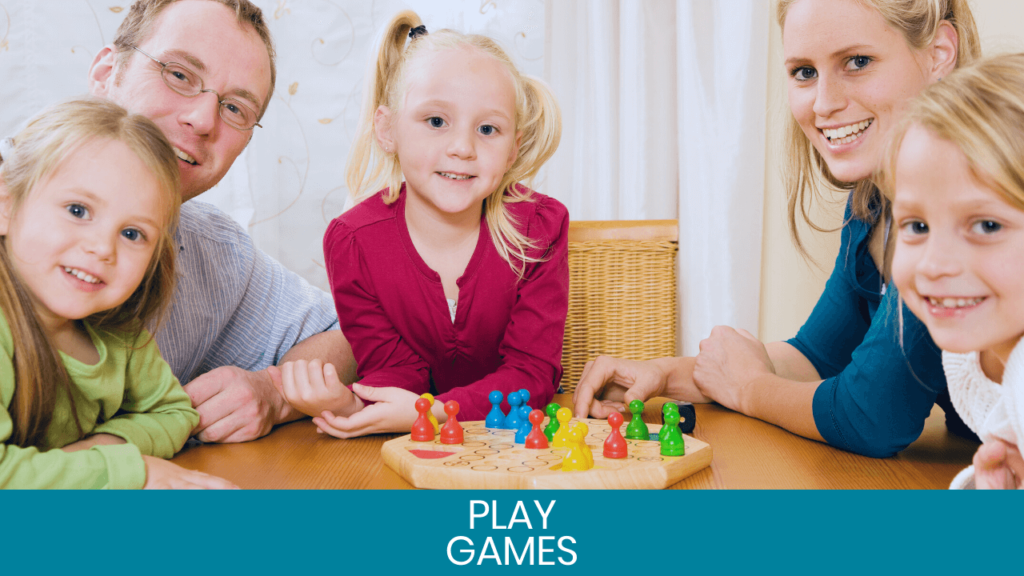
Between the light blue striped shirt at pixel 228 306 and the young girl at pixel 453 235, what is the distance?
0.14 meters

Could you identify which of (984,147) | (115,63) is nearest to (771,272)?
(984,147)

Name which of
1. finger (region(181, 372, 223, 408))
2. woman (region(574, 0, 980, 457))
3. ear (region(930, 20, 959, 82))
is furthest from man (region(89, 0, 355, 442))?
ear (region(930, 20, 959, 82))

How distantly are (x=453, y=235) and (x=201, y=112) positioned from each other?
1.35 feet

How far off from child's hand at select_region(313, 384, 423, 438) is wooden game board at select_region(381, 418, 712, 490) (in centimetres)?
9

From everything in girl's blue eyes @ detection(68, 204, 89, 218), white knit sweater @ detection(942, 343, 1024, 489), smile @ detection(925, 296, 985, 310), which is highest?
girl's blue eyes @ detection(68, 204, 89, 218)

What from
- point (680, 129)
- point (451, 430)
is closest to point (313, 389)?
point (451, 430)

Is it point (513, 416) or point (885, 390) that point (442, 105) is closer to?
point (513, 416)

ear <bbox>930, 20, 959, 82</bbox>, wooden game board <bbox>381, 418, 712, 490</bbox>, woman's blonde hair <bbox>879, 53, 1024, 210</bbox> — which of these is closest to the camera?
woman's blonde hair <bbox>879, 53, 1024, 210</bbox>

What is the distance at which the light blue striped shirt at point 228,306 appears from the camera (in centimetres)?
109

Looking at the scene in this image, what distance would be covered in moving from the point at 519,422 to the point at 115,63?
78cm

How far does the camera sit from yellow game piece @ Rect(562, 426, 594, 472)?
675 millimetres

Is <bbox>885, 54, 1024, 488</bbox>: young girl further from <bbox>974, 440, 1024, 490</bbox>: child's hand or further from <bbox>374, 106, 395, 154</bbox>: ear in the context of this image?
<bbox>374, 106, 395, 154</bbox>: ear

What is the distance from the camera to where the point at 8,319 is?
0.68 m

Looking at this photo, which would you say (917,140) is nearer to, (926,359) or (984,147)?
(984,147)
